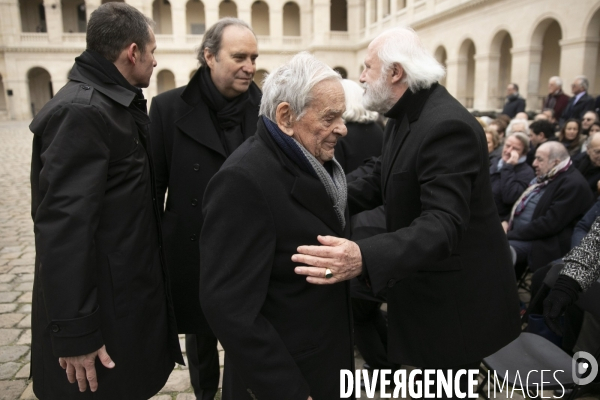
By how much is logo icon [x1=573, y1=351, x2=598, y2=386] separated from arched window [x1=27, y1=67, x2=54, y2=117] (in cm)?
4200

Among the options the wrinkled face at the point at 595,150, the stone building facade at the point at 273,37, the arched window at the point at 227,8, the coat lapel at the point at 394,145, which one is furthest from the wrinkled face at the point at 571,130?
the arched window at the point at 227,8

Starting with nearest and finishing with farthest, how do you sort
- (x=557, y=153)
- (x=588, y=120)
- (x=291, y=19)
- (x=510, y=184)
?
(x=557, y=153) < (x=510, y=184) < (x=588, y=120) < (x=291, y=19)

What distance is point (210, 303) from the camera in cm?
163

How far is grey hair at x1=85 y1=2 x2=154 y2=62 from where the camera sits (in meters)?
2.09

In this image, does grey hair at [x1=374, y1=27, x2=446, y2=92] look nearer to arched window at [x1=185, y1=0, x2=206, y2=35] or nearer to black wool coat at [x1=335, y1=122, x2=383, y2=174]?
black wool coat at [x1=335, y1=122, x2=383, y2=174]

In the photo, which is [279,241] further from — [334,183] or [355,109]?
[355,109]

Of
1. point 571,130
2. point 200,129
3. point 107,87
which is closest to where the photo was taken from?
point 107,87

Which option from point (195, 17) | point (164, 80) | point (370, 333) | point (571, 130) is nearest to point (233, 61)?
point (370, 333)

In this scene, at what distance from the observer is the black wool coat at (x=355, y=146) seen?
368 cm

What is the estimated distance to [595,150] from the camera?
506cm

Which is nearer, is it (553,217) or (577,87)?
(553,217)

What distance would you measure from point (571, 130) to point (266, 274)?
6.77 m

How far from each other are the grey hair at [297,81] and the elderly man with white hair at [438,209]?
0.60 metres

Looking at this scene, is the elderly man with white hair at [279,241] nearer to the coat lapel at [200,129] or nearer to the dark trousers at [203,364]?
the coat lapel at [200,129]
